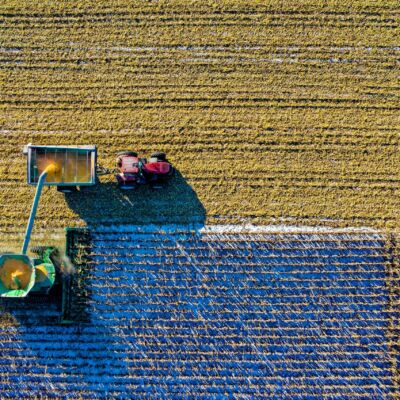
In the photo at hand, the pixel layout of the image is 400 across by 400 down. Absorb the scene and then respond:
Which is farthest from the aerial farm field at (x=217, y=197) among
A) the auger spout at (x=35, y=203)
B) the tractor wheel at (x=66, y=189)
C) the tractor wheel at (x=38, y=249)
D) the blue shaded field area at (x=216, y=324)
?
the auger spout at (x=35, y=203)

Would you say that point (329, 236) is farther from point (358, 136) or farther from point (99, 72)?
point (99, 72)

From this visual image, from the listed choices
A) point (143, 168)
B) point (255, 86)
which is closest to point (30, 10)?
point (143, 168)

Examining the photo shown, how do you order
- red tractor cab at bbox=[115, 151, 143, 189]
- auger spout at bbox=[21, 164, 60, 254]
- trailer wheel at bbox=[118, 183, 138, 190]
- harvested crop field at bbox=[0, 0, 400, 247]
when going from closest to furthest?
auger spout at bbox=[21, 164, 60, 254]
red tractor cab at bbox=[115, 151, 143, 189]
trailer wheel at bbox=[118, 183, 138, 190]
harvested crop field at bbox=[0, 0, 400, 247]

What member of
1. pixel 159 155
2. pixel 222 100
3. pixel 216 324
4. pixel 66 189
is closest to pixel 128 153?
pixel 159 155

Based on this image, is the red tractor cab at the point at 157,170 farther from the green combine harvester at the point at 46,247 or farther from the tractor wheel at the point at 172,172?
the green combine harvester at the point at 46,247

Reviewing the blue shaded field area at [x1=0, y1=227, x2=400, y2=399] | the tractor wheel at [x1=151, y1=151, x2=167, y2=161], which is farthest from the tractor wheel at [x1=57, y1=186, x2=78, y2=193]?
the tractor wheel at [x1=151, y1=151, x2=167, y2=161]

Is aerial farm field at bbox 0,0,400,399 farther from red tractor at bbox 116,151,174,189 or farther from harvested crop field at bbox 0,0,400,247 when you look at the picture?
red tractor at bbox 116,151,174,189
